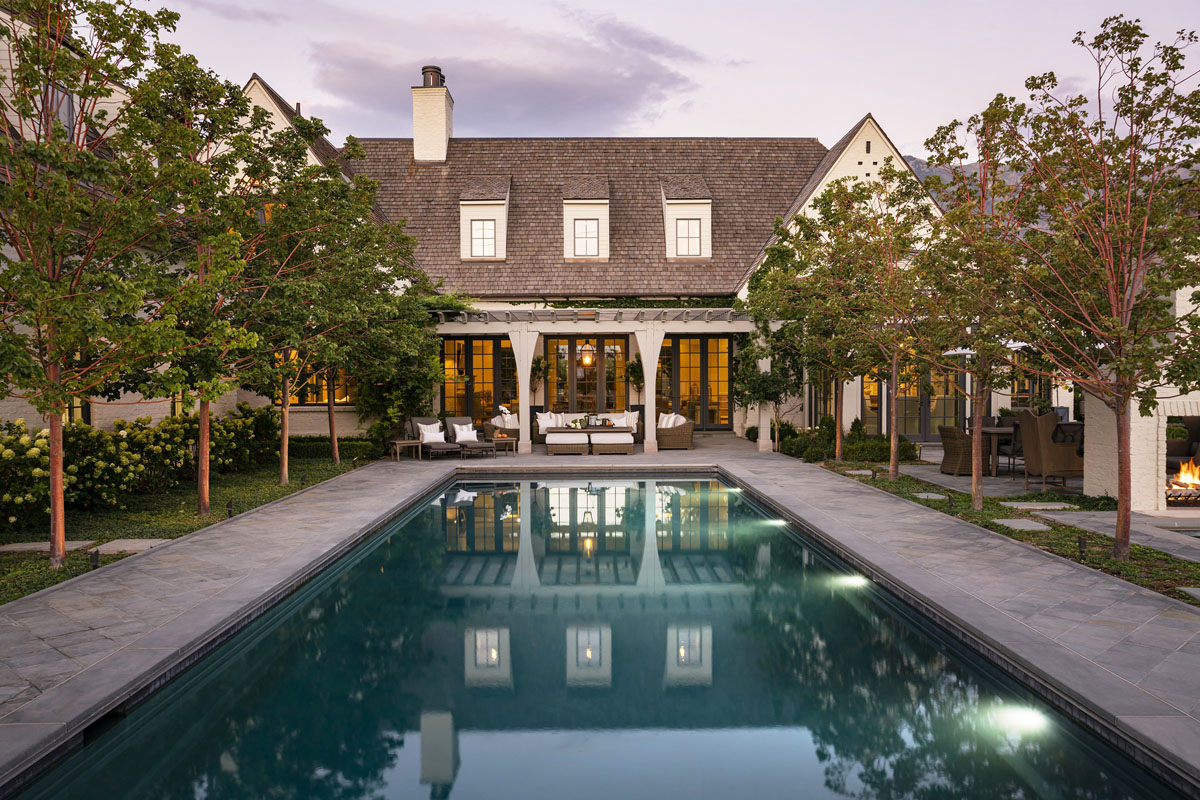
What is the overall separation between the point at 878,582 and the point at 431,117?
19931mm

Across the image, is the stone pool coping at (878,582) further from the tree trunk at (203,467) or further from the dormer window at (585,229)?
the dormer window at (585,229)

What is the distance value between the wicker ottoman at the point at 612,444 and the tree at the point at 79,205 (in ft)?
35.8

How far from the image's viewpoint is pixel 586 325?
18.4 metres

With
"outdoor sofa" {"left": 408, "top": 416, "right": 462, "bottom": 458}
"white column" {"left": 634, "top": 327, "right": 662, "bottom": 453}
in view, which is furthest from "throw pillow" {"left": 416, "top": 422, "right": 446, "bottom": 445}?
"white column" {"left": 634, "top": 327, "right": 662, "bottom": 453}

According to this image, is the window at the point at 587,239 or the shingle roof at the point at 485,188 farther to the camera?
the window at the point at 587,239

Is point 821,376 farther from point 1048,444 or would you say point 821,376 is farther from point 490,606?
point 490,606

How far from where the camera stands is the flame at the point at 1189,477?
32.2 ft

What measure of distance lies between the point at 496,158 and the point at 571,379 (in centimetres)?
731

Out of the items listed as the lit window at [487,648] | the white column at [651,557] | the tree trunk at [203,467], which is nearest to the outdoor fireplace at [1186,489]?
the white column at [651,557]

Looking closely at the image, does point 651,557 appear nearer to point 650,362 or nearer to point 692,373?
point 650,362

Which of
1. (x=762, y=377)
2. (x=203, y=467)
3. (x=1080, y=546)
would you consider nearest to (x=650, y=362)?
(x=762, y=377)

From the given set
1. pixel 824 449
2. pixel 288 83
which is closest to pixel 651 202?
pixel 824 449

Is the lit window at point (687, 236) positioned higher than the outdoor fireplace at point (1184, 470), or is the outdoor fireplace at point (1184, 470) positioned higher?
the lit window at point (687, 236)

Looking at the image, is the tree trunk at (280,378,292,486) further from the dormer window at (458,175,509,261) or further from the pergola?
the dormer window at (458,175,509,261)
